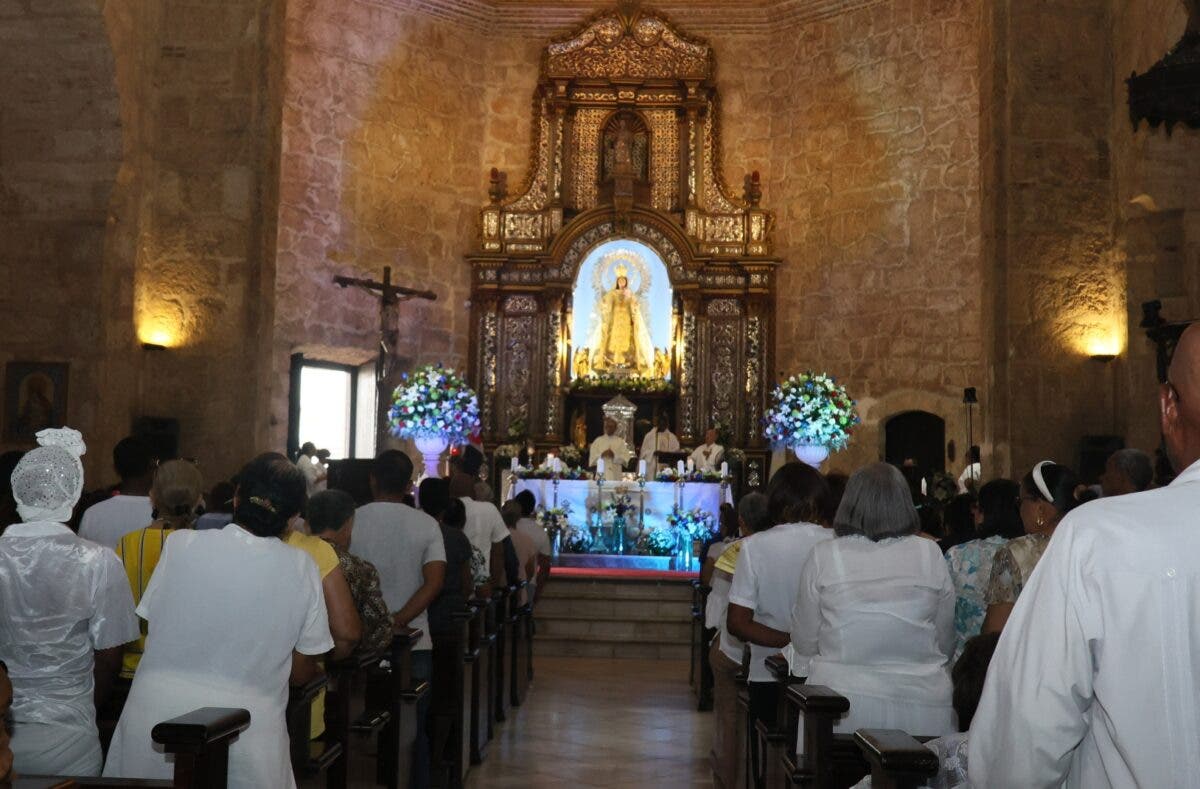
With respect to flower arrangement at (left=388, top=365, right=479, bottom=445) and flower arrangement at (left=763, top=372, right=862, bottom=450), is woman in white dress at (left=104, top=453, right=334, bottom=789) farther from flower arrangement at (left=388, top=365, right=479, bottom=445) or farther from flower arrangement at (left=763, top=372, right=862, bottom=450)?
flower arrangement at (left=388, top=365, right=479, bottom=445)

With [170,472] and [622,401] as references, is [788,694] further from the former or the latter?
[622,401]

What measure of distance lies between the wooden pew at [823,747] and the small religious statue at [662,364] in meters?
15.5

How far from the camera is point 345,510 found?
5051 millimetres

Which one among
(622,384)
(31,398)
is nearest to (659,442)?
(622,384)

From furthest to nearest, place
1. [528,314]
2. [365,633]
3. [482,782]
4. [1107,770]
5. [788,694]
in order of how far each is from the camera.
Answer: [528,314] < [482,782] < [365,633] < [788,694] < [1107,770]

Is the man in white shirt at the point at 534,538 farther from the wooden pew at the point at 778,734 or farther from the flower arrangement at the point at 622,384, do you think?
the flower arrangement at the point at 622,384

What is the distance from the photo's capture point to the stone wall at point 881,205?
17.8m

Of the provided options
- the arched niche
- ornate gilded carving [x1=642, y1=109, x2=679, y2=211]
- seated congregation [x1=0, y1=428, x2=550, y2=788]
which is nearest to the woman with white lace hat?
seated congregation [x1=0, y1=428, x2=550, y2=788]

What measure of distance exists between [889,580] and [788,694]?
51cm

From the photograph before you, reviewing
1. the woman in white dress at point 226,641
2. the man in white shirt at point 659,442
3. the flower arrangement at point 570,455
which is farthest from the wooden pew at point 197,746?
the man in white shirt at point 659,442

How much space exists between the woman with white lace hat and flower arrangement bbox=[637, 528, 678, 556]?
11.6m

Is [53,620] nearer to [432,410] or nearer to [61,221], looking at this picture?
[61,221]

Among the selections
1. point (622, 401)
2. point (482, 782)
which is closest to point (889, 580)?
point (482, 782)

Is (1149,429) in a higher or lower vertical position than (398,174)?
lower
